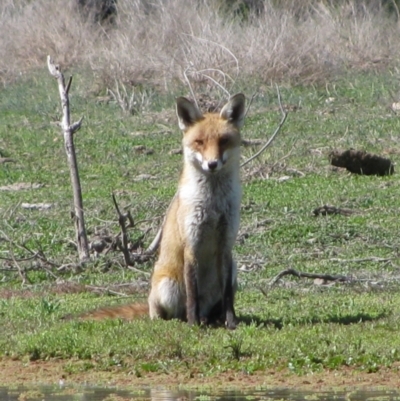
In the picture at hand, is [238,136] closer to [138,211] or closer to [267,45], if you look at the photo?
[138,211]

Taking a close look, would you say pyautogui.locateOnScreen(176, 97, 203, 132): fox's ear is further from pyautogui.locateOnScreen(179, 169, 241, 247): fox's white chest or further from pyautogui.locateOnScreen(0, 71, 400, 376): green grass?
pyautogui.locateOnScreen(0, 71, 400, 376): green grass

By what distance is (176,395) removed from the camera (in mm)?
6367

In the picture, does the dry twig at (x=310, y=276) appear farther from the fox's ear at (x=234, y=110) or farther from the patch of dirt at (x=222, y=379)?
the patch of dirt at (x=222, y=379)

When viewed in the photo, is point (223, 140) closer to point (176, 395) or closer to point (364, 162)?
point (176, 395)

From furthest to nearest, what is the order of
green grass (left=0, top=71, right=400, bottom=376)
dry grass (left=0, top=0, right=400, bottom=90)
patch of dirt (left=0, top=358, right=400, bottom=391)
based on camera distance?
1. dry grass (left=0, top=0, right=400, bottom=90)
2. green grass (left=0, top=71, right=400, bottom=376)
3. patch of dirt (left=0, top=358, right=400, bottom=391)

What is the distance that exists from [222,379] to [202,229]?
1721mm

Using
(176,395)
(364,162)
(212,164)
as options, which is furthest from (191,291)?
(364,162)

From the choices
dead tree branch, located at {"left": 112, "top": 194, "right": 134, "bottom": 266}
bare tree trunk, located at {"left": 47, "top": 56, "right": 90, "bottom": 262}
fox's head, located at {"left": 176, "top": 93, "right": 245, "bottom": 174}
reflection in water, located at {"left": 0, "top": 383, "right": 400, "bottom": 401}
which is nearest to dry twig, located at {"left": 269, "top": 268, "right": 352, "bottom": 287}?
dead tree branch, located at {"left": 112, "top": 194, "right": 134, "bottom": 266}

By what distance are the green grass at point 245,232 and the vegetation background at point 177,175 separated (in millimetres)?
26

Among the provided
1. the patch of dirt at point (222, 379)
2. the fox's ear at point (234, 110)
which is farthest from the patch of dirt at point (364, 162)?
the patch of dirt at point (222, 379)

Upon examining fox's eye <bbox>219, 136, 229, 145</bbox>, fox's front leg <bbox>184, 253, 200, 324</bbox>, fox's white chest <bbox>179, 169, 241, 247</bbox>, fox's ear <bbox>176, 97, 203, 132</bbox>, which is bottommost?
fox's front leg <bbox>184, 253, 200, 324</bbox>

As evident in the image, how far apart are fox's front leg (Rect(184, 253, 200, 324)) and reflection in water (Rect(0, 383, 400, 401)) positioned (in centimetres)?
158

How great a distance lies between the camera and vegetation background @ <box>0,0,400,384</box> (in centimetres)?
746

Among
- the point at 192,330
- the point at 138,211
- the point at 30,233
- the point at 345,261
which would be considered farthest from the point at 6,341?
the point at 138,211
